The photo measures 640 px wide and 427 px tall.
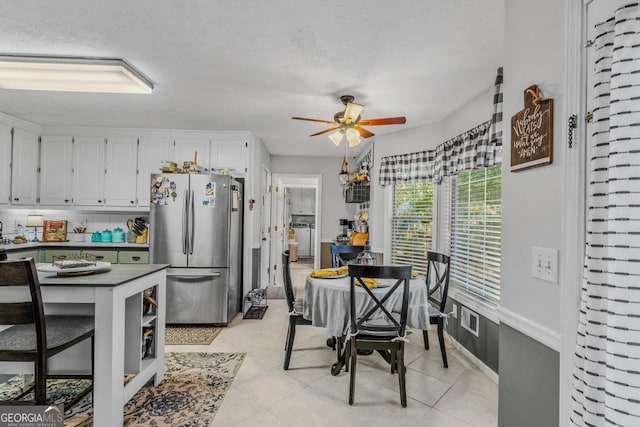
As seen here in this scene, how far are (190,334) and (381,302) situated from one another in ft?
7.69

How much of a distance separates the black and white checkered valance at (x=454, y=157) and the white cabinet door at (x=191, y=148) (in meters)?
2.37

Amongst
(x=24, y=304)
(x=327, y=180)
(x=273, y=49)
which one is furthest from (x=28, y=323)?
(x=327, y=180)

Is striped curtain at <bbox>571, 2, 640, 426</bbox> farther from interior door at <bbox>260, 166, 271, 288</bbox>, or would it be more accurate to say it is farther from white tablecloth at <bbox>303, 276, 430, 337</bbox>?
interior door at <bbox>260, 166, 271, 288</bbox>

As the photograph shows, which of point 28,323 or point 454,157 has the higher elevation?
point 454,157

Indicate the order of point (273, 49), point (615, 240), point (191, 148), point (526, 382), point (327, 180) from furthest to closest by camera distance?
1. point (327, 180)
2. point (191, 148)
3. point (273, 49)
4. point (526, 382)
5. point (615, 240)

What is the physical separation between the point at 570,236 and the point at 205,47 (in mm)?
2303

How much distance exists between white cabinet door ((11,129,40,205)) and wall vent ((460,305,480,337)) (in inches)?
208

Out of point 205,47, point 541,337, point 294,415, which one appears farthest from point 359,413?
point 205,47

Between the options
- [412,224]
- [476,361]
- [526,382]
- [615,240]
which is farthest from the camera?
[412,224]

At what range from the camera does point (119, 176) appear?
424 centimetres

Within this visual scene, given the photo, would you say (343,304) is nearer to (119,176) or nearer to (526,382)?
(526,382)

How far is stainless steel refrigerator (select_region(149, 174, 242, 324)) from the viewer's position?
146 inches

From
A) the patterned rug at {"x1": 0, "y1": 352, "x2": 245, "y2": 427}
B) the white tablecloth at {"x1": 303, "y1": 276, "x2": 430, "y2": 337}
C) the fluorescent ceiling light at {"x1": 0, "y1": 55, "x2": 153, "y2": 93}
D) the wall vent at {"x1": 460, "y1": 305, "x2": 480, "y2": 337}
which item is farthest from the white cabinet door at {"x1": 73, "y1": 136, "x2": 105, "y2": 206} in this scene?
the wall vent at {"x1": 460, "y1": 305, "x2": 480, "y2": 337}

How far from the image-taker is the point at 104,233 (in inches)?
166
